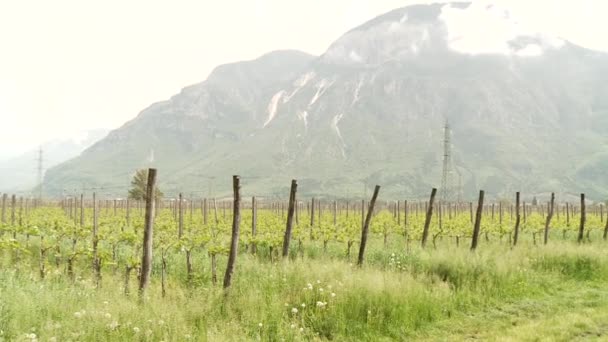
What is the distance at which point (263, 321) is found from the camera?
977 cm

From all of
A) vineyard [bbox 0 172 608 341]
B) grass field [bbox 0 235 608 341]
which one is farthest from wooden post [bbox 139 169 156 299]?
grass field [bbox 0 235 608 341]

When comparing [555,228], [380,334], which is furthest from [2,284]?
[555,228]

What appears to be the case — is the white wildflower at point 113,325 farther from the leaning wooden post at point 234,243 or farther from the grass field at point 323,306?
the leaning wooden post at point 234,243

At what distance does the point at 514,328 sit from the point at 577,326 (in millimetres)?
1454

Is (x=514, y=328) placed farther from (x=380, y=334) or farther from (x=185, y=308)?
(x=185, y=308)

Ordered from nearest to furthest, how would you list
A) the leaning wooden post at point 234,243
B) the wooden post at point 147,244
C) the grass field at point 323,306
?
the grass field at point 323,306, the wooden post at point 147,244, the leaning wooden post at point 234,243

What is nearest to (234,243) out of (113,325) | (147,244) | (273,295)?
(273,295)

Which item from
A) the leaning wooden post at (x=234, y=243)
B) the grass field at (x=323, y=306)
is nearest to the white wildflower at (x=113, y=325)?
the grass field at (x=323, y=306)

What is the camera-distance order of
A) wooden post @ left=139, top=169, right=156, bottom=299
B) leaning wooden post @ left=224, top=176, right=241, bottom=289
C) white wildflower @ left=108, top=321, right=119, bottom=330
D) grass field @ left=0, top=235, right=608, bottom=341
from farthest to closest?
leaning wooden post @ left=224, top=176, right=241, bottom=289 → wooden post @ left=139, top=169, right=156, bottom=299 → grass field @ left=0, top=235, right=608, bottom=341 → white wildflower @ left=108, top=321, right=119, bottom=330

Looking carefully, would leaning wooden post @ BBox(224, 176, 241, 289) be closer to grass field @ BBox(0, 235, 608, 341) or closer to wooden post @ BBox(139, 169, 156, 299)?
grass field @ BBox(0, 235, 608, 341)

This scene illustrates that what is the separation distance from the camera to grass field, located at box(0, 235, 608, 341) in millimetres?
8547

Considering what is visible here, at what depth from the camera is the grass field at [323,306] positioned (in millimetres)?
8547

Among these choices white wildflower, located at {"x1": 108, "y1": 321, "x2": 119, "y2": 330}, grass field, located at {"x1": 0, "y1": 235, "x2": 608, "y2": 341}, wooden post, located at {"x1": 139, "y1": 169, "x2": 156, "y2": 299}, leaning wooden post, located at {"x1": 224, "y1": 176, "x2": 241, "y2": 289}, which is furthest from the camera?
leaning wooden post, located at {"x1": 224, "y1": 176, "x2": 241, "y2": 289}

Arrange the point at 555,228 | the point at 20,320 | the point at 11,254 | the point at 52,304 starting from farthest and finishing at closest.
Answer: the point at 555,228 < the point at 11,254 < the point at 52,304 < the point at 20,320
